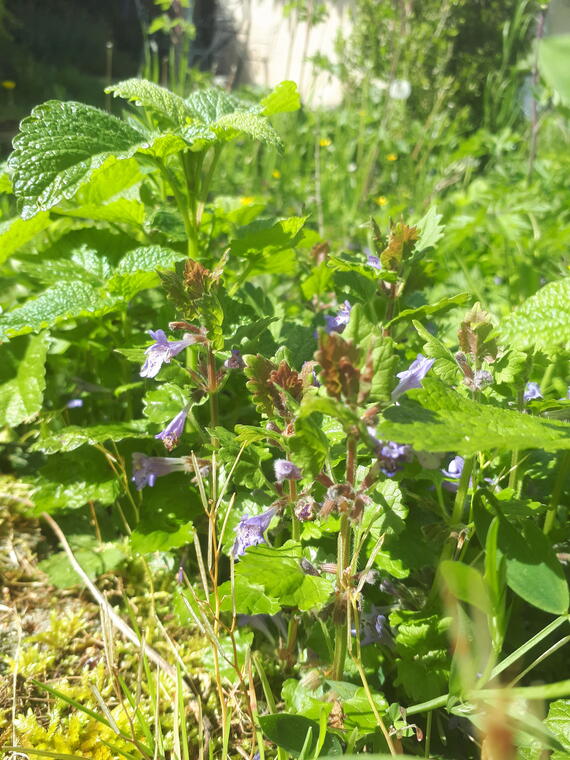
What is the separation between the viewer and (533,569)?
925mm

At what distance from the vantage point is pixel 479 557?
1159 mm

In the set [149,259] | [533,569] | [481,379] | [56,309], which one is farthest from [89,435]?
[533,569]

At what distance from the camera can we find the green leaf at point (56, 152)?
3.96 feet

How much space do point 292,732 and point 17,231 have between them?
135 centimetres

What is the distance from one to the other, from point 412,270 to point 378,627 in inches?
32.2

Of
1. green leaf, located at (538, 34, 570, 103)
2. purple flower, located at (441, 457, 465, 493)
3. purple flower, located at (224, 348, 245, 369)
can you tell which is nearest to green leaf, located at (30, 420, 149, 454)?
purple flower, located at (224, 348, 245, 369)

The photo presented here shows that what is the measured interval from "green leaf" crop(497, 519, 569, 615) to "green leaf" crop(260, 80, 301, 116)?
1080 mm

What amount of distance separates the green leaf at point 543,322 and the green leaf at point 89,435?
34.4 inches

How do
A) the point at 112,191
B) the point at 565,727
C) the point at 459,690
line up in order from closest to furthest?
the point at 459,690
the point at 565,727
the point at 112,191

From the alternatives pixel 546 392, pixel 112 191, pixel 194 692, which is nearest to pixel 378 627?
pixel 194 692

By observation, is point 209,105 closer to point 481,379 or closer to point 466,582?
point 481,379

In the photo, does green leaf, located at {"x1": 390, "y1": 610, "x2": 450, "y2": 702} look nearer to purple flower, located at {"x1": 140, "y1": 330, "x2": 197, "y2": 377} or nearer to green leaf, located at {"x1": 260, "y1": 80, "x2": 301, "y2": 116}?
purple flower, located at {"x1": 140, "y1": 330, "x2": 197, "y2": 377}

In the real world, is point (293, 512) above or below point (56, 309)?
below

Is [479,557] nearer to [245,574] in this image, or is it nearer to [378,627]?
[378,627]
